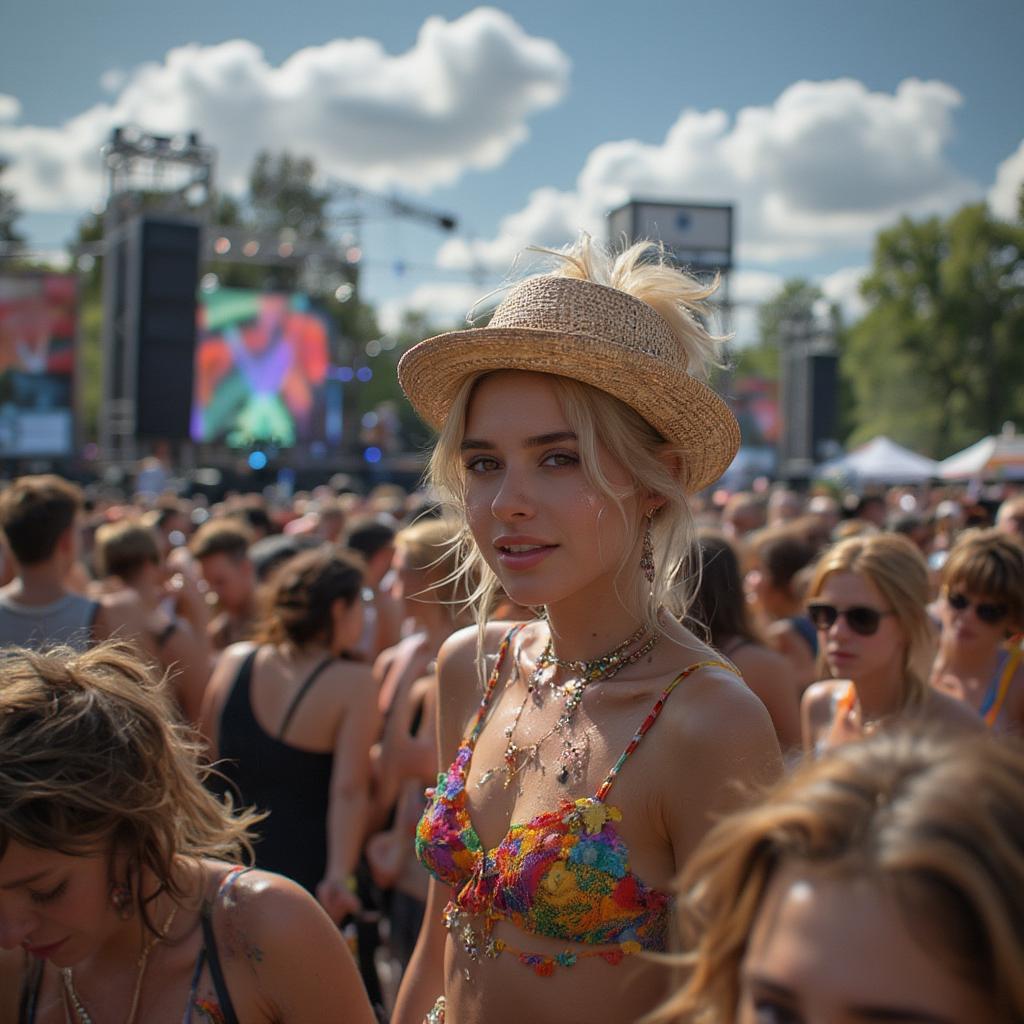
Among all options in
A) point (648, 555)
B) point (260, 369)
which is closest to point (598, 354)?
point (648, 555)

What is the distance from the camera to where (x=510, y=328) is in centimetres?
177

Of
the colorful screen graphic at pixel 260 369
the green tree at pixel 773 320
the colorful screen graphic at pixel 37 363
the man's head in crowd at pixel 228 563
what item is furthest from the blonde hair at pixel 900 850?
the green tree at pixel 773 320

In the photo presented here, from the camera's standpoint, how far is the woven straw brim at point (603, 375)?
5.80ft

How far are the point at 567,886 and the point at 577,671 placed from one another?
0.42 m

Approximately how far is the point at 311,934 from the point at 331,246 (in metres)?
28.2

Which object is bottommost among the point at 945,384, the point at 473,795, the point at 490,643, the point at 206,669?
the point at 206,669

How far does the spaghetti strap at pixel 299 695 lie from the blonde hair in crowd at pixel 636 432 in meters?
1.67

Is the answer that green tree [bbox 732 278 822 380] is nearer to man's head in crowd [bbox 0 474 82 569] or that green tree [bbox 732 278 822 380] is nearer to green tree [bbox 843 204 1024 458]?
green tree [bbox 843 204 1024 458]

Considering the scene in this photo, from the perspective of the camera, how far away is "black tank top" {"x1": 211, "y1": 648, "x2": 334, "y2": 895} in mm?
3561

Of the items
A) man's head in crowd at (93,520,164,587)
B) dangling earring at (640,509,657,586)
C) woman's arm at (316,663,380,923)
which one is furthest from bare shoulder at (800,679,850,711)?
man's head in crowd at (93,520,164,587)

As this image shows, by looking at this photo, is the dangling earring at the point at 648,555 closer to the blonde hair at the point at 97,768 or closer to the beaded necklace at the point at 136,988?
the blonde hair at the point at 97,768

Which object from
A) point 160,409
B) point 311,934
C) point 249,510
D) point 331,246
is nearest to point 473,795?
point 311,934

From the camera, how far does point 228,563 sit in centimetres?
537

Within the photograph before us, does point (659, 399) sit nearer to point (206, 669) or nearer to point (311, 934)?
point (311, 934)
